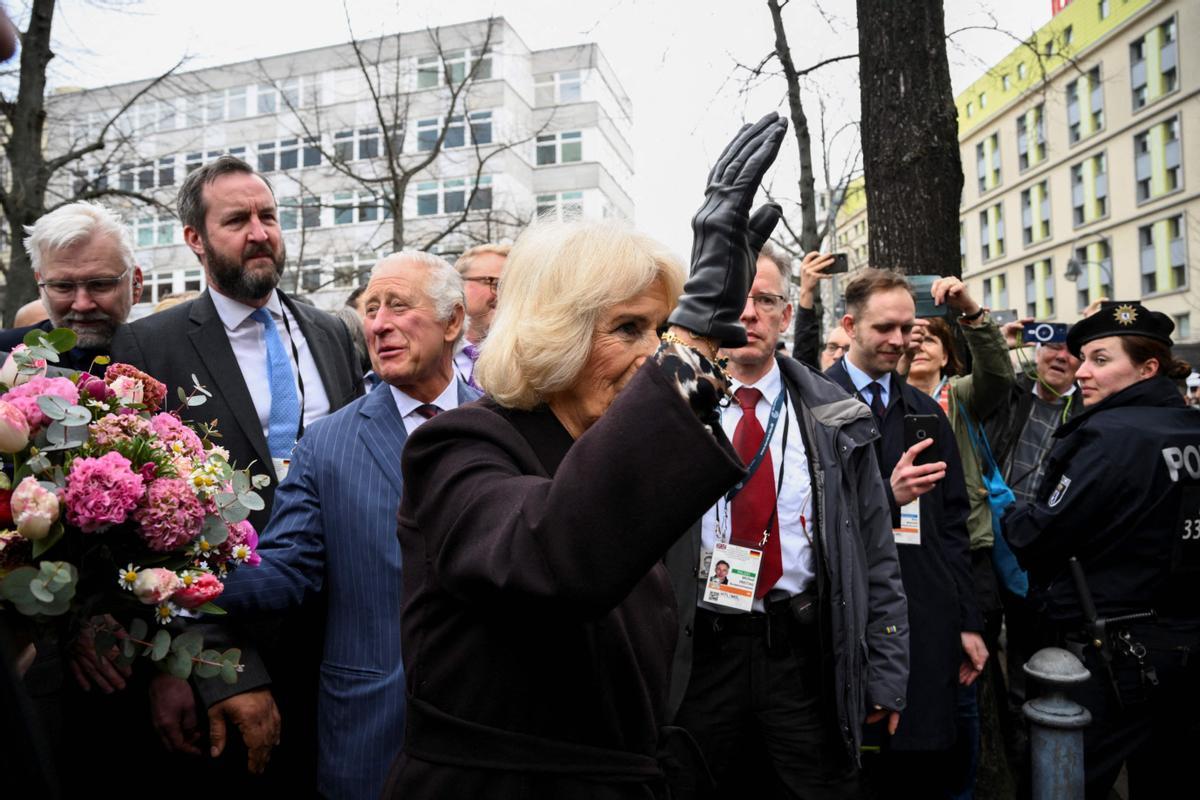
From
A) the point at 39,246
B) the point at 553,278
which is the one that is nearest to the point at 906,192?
the point at 553,278

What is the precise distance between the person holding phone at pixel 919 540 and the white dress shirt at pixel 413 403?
1.74 m

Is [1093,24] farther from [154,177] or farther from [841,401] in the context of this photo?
[841,401]

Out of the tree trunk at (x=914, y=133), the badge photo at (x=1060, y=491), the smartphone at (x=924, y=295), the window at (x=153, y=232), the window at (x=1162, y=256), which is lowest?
the badge photo at (x=1060, y=491)

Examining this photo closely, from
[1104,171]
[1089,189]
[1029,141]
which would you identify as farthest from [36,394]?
[1029,141]

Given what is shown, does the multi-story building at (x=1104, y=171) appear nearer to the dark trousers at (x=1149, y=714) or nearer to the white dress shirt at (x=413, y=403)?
the dark trousers at (x=1149, y=714)

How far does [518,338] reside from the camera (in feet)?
5.37

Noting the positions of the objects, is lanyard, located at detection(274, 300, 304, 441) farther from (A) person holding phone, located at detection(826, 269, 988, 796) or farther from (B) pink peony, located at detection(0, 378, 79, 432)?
(A) person holding phone, located at detection(826, 269, 988, 796)

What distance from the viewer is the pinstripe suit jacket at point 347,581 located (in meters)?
2.43

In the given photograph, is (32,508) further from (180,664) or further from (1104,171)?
(1104,171)

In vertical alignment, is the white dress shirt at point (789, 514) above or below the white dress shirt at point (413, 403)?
below

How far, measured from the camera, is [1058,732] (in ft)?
11.9

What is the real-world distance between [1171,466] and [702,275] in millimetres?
3280

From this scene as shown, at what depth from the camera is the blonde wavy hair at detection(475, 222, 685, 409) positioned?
1.59 metres

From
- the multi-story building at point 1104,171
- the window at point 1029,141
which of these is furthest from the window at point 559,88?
the window at point 1029,141
